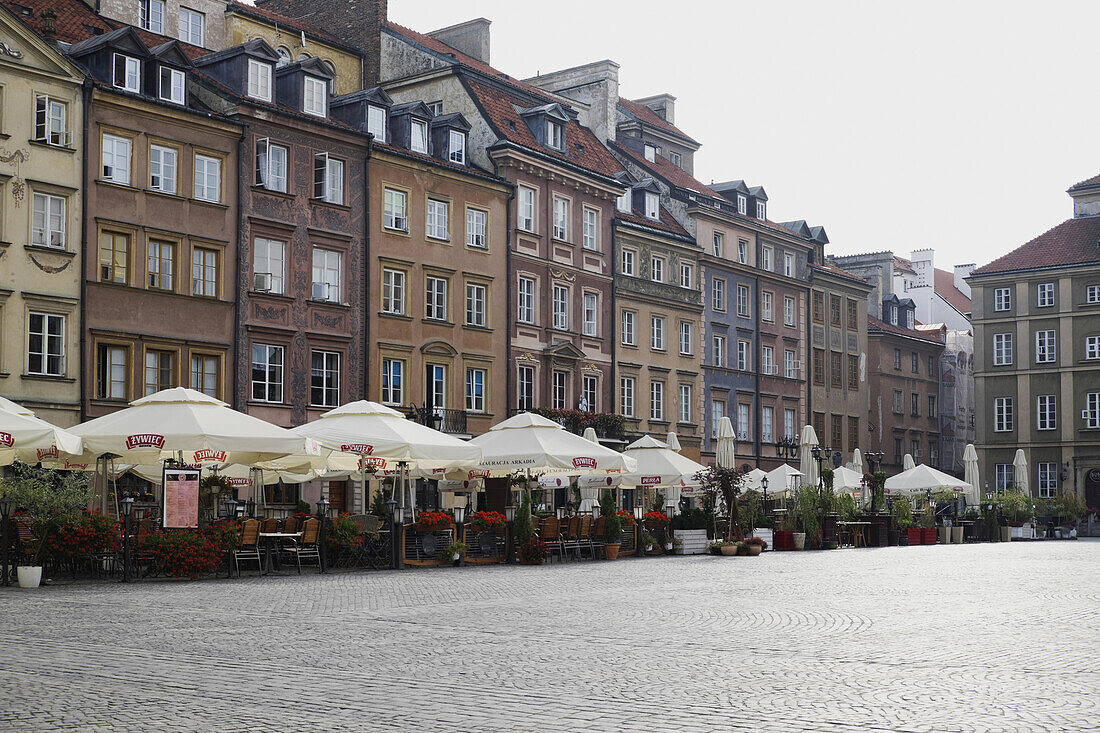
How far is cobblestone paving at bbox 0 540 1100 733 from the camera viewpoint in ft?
29.4

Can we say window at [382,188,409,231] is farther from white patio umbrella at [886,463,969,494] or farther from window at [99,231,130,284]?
white patio umbrella at [886,463,969,494]

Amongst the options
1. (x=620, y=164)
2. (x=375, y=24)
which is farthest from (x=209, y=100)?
(x=620, y=164)

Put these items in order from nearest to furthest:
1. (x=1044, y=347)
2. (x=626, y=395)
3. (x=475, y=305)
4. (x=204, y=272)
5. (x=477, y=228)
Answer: (x=204, y=272) → (x=475, y=305) → (x=477, y=228) → (x=626, y=395) → (x=1044, y=347)

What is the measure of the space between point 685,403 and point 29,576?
39.3 metres

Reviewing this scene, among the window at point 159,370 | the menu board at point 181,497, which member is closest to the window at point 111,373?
the window at point 159,370

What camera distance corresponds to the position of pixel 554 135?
52438 millimetres

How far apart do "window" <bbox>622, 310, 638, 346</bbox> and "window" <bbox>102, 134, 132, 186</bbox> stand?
23.0 metres

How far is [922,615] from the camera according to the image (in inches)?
650

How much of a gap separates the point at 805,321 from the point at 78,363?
40.5m

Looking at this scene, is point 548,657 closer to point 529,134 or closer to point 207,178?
point 207,178

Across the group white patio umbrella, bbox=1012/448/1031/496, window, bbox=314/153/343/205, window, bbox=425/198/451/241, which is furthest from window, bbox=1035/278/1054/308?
window, bbox=314/153/343/205

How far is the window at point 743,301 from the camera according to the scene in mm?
62250

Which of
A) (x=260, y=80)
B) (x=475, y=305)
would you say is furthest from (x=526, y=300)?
(x=260, y=80)

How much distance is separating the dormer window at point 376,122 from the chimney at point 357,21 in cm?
607
